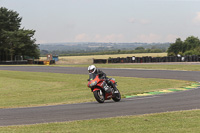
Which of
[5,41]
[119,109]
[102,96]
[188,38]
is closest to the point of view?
[119,109]

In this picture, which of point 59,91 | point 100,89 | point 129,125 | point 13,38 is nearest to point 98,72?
point 100,89

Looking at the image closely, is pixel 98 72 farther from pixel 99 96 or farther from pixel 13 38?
pixel 13 38

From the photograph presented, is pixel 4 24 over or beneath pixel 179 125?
over

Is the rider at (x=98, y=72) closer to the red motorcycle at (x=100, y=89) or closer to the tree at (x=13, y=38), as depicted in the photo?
the red motorcycle at (x=100, y=89)

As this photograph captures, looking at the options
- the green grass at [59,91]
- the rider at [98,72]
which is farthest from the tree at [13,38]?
the rider at [98,72]

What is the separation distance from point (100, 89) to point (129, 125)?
5119 mm

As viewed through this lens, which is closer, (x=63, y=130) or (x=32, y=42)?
(x=63, y=130)

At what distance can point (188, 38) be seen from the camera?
119500 millimetres

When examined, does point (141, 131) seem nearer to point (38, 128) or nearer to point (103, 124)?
point (103, 124)

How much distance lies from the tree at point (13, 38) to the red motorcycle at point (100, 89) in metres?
71.4

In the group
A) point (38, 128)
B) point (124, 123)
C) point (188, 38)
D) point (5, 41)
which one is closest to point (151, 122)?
point (124, 123)

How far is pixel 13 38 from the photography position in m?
83.2

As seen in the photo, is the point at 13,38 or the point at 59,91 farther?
the point at 13,38

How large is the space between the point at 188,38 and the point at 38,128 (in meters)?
116
